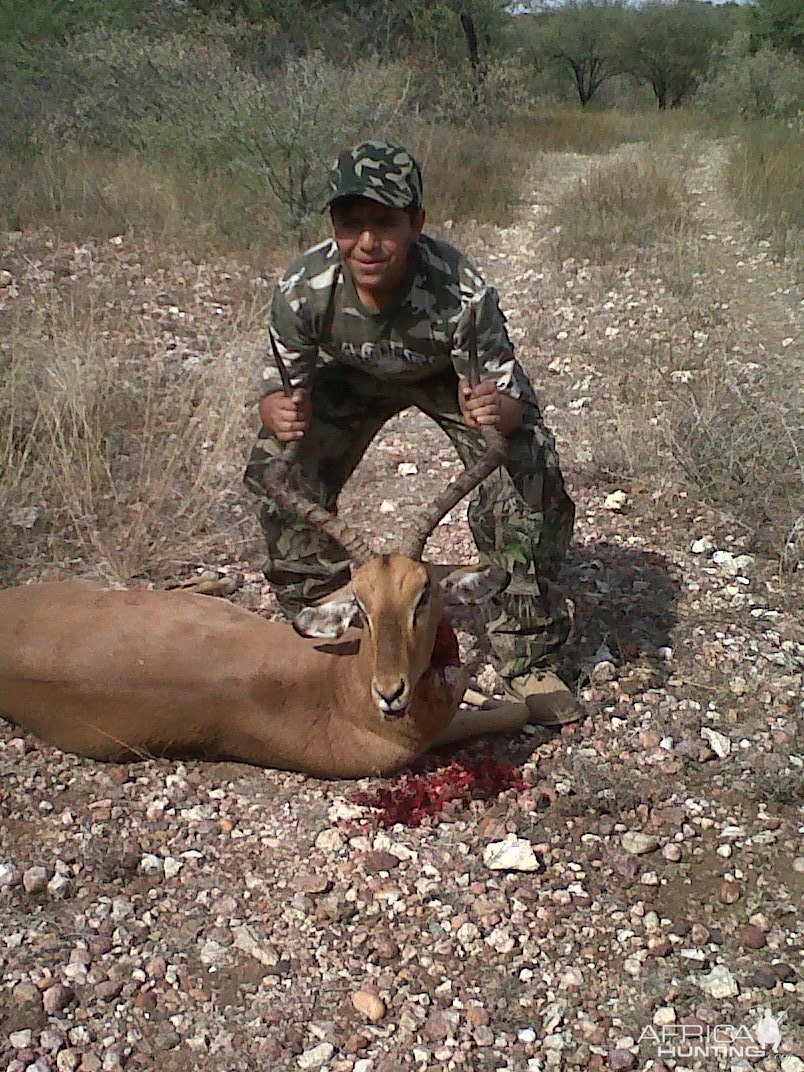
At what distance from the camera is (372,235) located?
11.5 ft

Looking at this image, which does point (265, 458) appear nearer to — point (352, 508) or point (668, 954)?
point (352, 508)

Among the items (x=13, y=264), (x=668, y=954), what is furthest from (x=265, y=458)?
(x=13, y=264)

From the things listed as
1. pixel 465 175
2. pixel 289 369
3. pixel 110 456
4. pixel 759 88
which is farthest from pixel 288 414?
pixel 759 88

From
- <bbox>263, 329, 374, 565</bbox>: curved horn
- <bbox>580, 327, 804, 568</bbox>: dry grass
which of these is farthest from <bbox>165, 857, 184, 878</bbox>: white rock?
<bbox>580, 327, 804, 568</bbox>: dry grass

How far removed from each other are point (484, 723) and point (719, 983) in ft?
4.24

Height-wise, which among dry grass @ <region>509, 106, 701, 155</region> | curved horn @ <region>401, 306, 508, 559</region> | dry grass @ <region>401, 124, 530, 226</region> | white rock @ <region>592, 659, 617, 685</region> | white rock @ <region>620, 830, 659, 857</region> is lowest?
dry grass @ <region>509, 106, 701, 155</region>

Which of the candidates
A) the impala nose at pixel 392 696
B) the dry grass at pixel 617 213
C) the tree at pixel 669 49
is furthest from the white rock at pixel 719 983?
the tree at pixel 669 49

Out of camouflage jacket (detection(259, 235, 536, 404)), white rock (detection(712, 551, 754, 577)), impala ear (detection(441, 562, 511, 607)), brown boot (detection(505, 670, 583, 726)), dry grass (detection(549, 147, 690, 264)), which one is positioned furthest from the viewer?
dry grass (detection(549, 147, 690, 264))

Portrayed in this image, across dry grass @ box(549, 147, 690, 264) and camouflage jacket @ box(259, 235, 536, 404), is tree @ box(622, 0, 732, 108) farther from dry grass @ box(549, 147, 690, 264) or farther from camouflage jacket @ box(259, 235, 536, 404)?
camouflage jacket @ box(259, 235, 536, 404)

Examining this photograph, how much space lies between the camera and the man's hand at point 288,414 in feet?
12.5

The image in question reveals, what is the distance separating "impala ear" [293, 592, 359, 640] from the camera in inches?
130

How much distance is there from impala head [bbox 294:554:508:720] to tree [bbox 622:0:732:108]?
109 ft

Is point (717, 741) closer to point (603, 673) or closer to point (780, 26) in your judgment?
point (603, 673)

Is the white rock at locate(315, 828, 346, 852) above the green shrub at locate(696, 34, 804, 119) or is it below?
above
